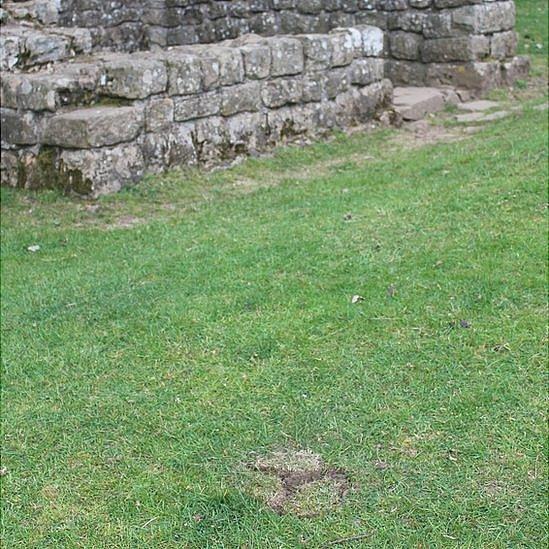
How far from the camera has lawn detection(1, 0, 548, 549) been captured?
340 centimetres

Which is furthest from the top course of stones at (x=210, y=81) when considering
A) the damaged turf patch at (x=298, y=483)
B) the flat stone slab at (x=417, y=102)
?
the damaged turf patch at (x=298, y=483)

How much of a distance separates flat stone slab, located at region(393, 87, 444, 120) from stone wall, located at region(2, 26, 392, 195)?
0.91 metres

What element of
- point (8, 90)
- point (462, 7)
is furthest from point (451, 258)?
point (462, 7)

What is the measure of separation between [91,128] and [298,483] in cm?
449

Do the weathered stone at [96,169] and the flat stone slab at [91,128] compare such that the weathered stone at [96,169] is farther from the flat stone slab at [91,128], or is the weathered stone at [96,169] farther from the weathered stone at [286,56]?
the weathered stone at [286,56]

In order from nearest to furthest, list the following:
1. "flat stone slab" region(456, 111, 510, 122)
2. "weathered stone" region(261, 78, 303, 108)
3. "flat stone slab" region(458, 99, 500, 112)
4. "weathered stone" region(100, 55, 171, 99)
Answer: "weathered stone" region(100, 55, 171, 99)
"weathered stone" region(261, 78, 303, 108)
"flat stone slab" region(456, 111, 510, 122)
"flat stone slab" region(458, 99, 500, 112)

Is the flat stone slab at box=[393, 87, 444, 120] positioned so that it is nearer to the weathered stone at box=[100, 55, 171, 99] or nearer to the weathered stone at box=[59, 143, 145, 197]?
the weathered stone at box=[100, 55, 171, 99]

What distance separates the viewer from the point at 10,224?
23.1 ft

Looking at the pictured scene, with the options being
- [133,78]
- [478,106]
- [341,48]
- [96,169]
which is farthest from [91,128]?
[478,106]

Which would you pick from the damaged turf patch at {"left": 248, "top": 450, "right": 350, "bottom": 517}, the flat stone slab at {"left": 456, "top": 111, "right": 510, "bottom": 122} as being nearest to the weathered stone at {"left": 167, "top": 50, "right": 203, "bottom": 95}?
the flat stone slab at {"left": 456, "top": 111, "right": 510, "bottom": 122}

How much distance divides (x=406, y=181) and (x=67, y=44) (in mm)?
3341

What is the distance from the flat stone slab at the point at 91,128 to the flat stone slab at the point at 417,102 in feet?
11.9

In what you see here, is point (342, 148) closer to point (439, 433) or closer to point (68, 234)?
point (68, 234)

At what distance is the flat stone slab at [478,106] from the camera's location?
10516mm
